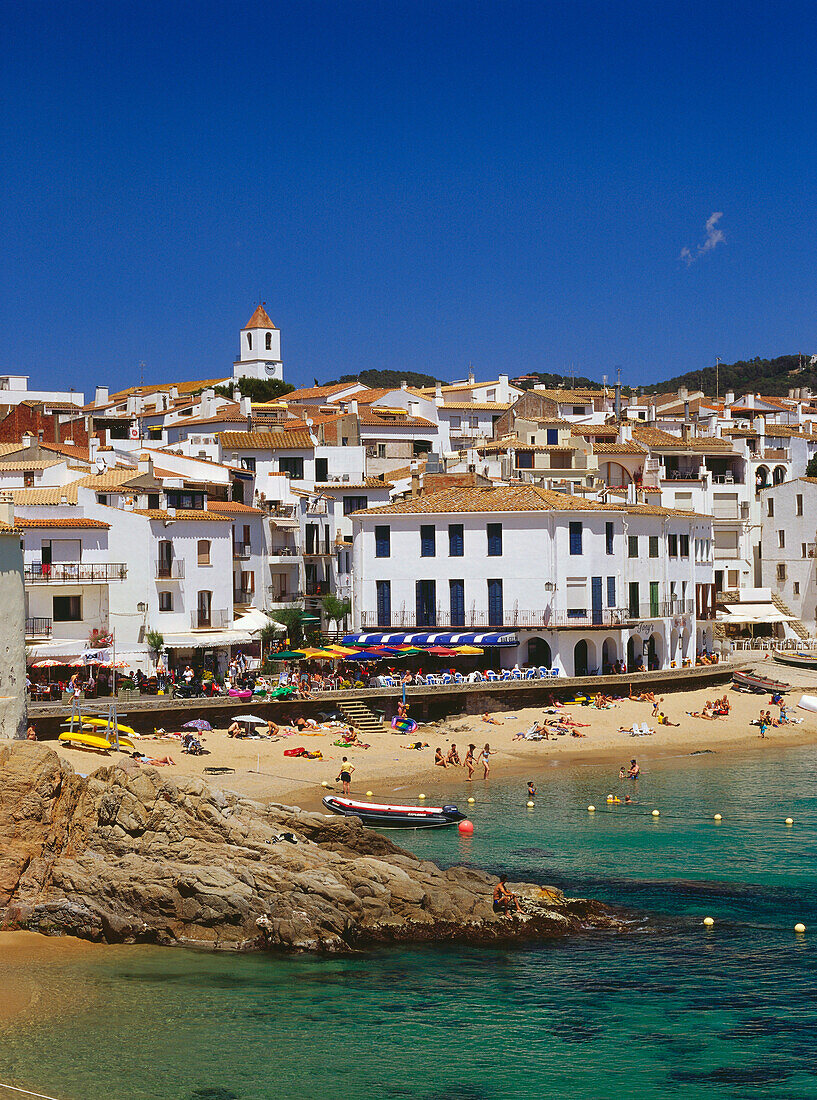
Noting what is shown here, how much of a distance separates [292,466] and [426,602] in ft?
61.0

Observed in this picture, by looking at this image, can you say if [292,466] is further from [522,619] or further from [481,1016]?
[481,1016]

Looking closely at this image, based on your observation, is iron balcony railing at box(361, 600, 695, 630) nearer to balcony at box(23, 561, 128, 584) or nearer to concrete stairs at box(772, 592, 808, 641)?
balcony at box(23, 561, 128, 584)

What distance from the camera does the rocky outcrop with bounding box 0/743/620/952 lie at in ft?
95.8

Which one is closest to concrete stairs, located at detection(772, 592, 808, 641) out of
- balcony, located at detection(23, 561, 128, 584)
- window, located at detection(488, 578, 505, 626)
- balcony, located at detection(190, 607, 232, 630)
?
window, located at detection(488, 578, 505, 626)

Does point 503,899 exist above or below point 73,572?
below

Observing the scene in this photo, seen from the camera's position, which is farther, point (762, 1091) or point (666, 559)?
point (666, 559)

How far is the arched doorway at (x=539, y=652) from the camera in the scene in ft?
216

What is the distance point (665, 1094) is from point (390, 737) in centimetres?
3316

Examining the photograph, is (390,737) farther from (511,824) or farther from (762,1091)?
(762,1091)

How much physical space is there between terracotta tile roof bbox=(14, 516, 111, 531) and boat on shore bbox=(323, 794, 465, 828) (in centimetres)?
2411

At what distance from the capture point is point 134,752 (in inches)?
1789

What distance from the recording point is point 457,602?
66.6 metres

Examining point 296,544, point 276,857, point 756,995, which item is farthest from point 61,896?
point 296,544

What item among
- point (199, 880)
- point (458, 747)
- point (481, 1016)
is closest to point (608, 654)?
point (458, 747)
